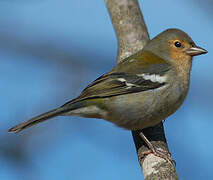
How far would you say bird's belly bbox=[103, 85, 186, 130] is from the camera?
4.79 metres

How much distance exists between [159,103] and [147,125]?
318 mm

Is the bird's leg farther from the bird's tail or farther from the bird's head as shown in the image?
the bird's head

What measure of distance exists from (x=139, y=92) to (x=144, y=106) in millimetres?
218

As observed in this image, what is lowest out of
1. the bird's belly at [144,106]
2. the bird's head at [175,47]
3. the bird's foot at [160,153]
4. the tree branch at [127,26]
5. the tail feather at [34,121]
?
the bird's foot at [160,153]

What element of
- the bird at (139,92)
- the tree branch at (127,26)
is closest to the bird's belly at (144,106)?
the bird at (139,92)

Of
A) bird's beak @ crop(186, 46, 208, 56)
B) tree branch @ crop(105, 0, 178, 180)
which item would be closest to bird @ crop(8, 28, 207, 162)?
bird's beak @ crop(186, 46, 208, 56)

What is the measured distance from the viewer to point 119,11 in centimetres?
595

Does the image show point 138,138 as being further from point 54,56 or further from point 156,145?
point 54,56

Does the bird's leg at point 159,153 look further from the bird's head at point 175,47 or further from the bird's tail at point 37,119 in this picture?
the bird's head at point 175,47

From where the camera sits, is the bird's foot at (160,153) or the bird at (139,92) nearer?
the bird's foot at (160,153)

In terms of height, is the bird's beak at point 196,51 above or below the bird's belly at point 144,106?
above

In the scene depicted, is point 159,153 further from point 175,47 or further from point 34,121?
point 175,47

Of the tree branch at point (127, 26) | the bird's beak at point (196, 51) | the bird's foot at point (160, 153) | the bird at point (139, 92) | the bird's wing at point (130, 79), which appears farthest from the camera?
the tree branch at point (127, 26)

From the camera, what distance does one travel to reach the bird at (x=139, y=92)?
478 centimetres
